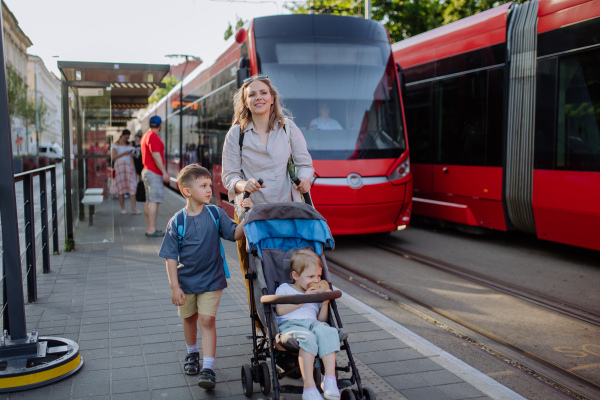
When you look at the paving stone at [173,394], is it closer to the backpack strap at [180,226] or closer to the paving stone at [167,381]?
the paving stone at [167,381]

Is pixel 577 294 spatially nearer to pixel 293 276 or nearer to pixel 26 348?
pixel 293 276

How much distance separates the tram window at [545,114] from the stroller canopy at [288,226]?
509 cm

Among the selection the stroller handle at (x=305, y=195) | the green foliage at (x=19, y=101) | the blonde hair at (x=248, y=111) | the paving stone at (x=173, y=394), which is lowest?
the paving stone at (x=173, y=394)

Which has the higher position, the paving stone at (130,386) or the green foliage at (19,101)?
the green foliage at (19,101)

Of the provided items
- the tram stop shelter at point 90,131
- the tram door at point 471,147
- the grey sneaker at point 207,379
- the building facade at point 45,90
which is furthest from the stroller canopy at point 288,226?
the building facade at point 45,90

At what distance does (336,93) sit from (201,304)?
5453 mm

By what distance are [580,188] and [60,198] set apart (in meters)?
18.3

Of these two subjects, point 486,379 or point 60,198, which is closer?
point 486,379

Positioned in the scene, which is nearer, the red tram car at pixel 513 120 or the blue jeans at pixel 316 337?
the blue jeans at pixel 316 337

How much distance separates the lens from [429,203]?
1038 cm

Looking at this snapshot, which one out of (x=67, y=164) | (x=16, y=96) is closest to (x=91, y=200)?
(x=67, y=164)

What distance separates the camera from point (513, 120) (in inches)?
328

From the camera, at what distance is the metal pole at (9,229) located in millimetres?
3580

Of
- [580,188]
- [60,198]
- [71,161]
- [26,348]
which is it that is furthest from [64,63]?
[60,198]
